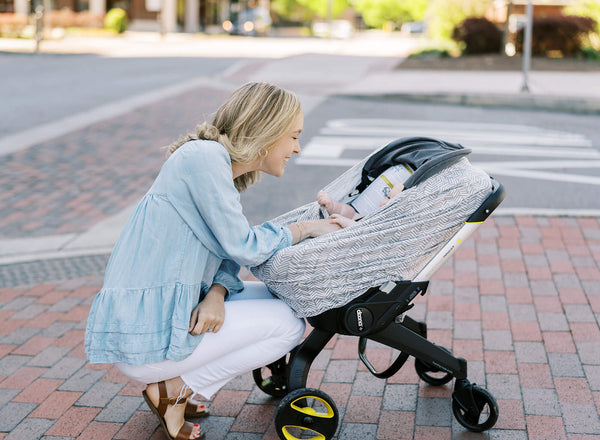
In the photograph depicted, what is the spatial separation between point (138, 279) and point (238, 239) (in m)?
0.37

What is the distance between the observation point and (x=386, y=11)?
215ft

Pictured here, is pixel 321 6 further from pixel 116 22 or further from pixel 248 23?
pixel 116 22

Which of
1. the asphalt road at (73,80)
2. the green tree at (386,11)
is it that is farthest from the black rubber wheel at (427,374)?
the green tree at (386,11)

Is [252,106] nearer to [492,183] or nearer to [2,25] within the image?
[492,183]

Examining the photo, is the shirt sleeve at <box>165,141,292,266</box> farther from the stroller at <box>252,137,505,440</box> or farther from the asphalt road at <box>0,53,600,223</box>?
the asphalt road at <box>0,53,600,223</box>

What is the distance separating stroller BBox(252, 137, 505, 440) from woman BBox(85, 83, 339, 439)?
0.18 metres

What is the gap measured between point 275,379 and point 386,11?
6538 centimetres

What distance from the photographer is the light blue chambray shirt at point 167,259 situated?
2549 millimetres

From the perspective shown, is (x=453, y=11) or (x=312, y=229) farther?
(x=453, y=11)

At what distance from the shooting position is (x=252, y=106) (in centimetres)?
260

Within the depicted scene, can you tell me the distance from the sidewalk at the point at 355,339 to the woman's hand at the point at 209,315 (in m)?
0.58

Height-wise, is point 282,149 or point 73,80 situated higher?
point 282,149

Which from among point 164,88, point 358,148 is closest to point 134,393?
point 358,148

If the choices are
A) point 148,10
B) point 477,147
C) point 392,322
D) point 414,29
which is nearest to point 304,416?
point 392,322
